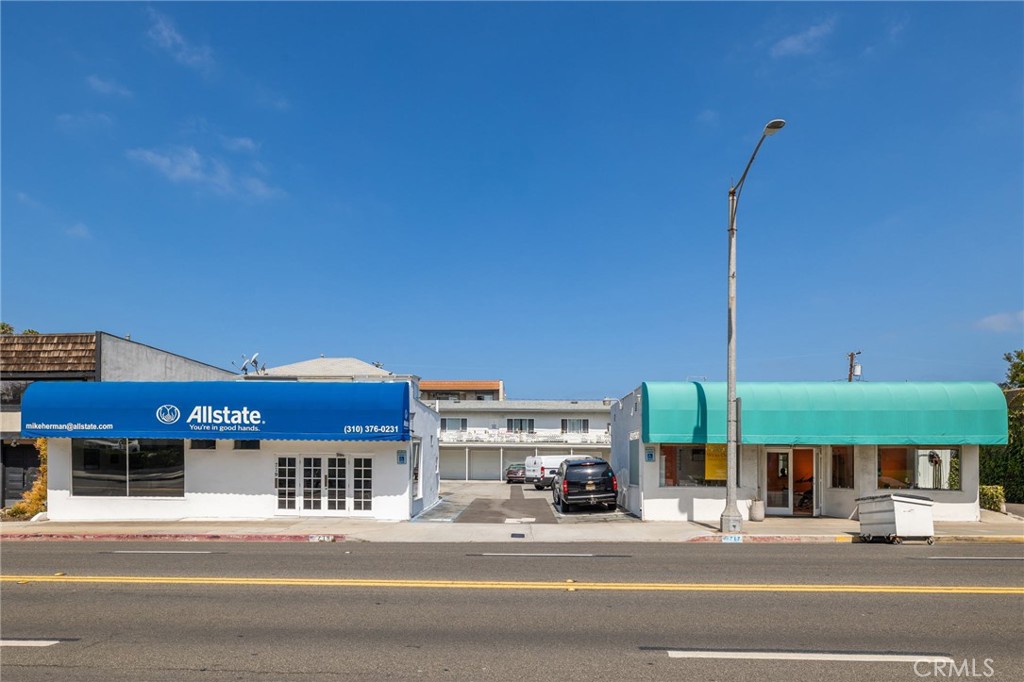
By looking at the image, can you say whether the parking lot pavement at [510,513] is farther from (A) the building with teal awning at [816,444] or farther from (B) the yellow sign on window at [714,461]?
(B) the yellow sign on window at [714,461]

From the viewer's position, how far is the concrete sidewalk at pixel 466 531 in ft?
55.4

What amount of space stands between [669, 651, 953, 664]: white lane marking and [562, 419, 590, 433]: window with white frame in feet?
153

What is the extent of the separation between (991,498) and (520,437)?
34.0 meters

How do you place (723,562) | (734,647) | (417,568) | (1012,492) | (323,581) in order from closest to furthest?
(734,647) < (323,581) < (417,568) < (723,562) < (1012,492)

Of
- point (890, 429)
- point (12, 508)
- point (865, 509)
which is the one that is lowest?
point (12, 508)

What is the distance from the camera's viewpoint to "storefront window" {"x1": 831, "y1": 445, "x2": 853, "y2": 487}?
2122 cm

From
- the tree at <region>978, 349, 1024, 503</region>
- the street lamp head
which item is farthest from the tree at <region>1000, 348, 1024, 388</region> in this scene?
the street lamp head

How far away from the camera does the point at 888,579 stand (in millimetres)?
11078

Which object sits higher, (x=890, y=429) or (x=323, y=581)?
(x=890, y=429)

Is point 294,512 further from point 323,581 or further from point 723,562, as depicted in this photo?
point 723,562

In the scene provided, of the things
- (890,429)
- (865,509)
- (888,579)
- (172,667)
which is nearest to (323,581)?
(172,667)

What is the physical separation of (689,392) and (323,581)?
517 inches

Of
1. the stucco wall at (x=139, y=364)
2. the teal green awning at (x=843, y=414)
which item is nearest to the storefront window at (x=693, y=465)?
the teal green awning at (x=843, y=414)

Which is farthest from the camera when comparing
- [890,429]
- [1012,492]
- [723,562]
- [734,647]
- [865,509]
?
[1012,492]
